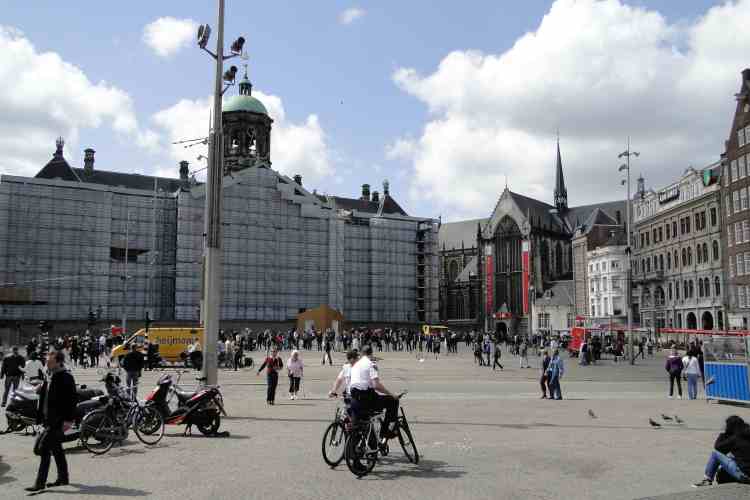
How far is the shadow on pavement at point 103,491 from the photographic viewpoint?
793cm

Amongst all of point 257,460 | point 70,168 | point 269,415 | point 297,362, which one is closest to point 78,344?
point 297,362

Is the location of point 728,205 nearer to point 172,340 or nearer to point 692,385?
point 692,385

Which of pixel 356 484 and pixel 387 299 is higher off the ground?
pixel 387 299

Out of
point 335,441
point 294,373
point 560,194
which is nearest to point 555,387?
point 294,373

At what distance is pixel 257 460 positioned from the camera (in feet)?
32.6

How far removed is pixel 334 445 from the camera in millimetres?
9523

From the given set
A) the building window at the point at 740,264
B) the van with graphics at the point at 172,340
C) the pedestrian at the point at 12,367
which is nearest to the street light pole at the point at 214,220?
the pedestrian at the point at 12,367

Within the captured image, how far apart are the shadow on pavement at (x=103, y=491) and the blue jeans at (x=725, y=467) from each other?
23.1 ft

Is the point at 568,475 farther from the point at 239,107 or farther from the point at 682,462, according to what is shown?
the point at 239,107

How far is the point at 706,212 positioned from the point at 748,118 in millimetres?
10521

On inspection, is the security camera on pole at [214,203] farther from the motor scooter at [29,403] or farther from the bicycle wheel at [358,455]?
the bicycle wheel at [358,455]

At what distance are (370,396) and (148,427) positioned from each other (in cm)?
455

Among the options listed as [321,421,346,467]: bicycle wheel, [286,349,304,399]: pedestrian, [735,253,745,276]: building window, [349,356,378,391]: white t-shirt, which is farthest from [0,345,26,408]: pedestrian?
[735,253,745,276]: building window

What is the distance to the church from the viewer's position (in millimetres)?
104938
